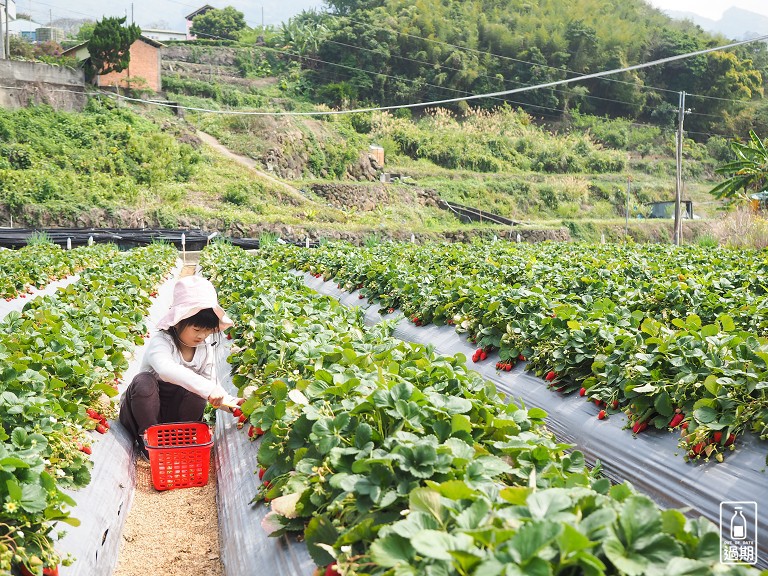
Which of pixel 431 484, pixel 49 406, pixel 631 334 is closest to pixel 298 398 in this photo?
pixel 431 484

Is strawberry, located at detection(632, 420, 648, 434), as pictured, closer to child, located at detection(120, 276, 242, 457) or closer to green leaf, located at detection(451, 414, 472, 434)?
green leaf, located at detection(451, 414, 472, 434)

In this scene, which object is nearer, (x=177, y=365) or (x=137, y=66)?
(x=177, y=365)

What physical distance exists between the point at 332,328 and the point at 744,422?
234 cm

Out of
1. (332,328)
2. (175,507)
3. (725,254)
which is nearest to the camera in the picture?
(175,507)

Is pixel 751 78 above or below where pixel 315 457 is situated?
above

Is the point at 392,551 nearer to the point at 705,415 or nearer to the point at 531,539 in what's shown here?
the point at 531,539

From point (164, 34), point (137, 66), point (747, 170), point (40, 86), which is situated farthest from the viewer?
point (164, 34)

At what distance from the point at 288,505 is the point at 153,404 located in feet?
6.60

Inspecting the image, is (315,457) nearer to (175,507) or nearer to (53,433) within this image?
(53,433)

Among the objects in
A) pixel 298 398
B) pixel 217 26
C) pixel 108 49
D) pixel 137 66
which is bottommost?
pixel 298 398

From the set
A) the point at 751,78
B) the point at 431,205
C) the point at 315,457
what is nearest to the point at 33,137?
the point at 431,205

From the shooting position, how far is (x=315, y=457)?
255 centimetres

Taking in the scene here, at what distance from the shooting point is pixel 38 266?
34.0 feet

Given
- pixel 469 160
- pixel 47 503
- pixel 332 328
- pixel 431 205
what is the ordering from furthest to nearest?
pixel 469 160, pixel 431 205, pixel 332 328, pixel 47 503
